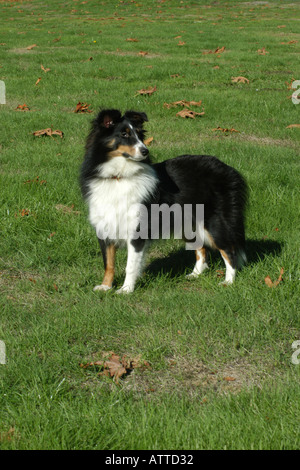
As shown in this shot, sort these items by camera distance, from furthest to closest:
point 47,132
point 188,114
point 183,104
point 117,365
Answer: point 183,104
point 188,114
point 47,132
point 117,365

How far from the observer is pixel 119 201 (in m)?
4.25

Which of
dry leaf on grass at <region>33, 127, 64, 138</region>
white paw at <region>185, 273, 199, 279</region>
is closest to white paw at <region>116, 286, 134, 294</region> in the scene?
white paw at <region>185, 273, 199, 279</region>

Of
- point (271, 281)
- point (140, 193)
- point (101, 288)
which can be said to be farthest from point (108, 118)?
point (271, 281)

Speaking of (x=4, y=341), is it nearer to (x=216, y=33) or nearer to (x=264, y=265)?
(x=264, y=265)

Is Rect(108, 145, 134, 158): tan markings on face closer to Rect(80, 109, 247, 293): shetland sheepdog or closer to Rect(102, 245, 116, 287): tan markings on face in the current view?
Rect(80, 109, 247, 293): shetland sheepdog

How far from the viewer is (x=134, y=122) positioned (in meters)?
4.33

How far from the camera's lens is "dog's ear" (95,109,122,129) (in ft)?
13.7

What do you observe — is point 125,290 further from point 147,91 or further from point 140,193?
point 147,91

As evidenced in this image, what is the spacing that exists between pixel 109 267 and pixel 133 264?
215 mm

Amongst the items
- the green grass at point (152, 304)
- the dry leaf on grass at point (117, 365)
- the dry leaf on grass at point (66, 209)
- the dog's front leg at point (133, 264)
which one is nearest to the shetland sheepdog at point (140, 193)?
the dog's front leg at point (133, 264)

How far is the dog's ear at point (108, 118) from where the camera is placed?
4172mm

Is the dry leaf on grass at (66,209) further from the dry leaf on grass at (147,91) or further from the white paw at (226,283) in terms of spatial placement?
the dry leaf on grass at (147,91)

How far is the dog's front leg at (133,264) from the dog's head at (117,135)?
69cm

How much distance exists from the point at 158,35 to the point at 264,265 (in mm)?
14038
